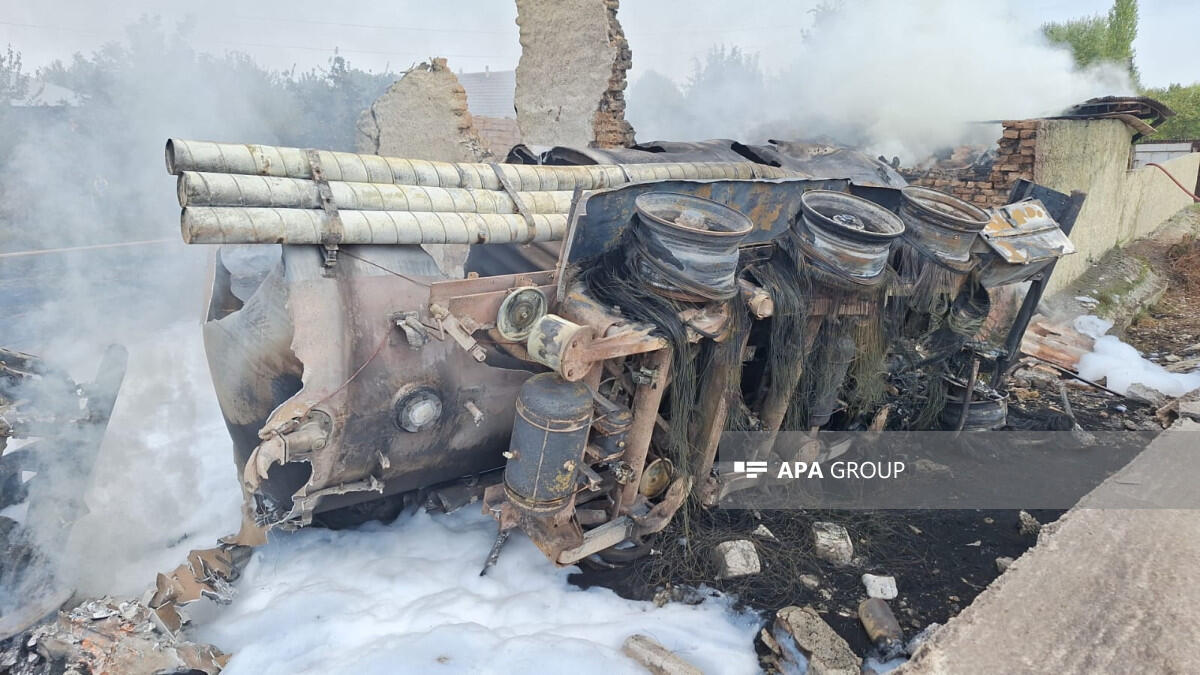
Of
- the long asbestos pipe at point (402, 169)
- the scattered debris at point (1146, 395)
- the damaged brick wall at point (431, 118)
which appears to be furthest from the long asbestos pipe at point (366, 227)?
the scattered debris at point (1146, 395)

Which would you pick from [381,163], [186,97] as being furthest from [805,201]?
[186,97]

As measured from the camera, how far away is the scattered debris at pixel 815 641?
3391 mm

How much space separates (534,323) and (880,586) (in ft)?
8.86

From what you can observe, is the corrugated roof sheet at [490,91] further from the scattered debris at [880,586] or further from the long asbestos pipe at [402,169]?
the scattered debris at [880,586]

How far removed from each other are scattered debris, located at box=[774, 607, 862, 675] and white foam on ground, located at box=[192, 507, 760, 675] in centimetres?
19

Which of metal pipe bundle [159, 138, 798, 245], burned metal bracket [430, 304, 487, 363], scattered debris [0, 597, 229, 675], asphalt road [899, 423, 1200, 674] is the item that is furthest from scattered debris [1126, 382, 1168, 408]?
scattered debris [0, 597, 229, 675]

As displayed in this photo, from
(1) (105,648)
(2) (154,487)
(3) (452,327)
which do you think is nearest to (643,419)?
(3) (452,327)

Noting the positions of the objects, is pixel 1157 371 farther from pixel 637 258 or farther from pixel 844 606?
pixel 637 258

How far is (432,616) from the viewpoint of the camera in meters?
3.72

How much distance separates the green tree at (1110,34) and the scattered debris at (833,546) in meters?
33.4

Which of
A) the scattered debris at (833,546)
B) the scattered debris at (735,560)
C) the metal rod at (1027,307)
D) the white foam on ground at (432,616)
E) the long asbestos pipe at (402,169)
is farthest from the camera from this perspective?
the metal rod at (1027,307)

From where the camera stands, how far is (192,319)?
8805 millimetres

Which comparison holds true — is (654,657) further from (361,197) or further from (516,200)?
(361,197)

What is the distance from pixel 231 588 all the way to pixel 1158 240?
19.3m
